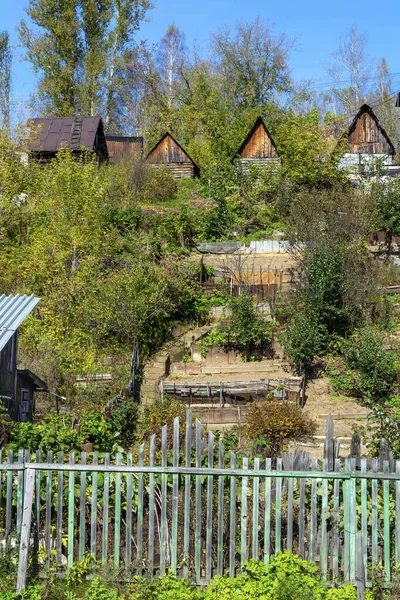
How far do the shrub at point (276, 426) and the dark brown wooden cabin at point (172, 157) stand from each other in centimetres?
2492

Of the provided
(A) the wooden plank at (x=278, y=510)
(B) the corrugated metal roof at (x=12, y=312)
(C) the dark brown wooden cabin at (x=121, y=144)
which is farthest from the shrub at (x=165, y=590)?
(C) the dark brown wooden cabin at (x=121, y=144)

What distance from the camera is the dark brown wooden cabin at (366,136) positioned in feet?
121

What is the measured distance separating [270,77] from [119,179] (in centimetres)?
1775

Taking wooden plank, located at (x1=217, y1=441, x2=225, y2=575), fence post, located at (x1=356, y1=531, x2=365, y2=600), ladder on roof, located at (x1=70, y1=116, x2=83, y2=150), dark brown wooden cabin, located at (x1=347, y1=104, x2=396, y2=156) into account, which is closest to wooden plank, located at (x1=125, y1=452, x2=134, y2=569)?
wooden plank, located at (x1=217, y1=441, x2=225, y2=575)

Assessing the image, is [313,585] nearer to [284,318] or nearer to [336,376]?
[336,376]

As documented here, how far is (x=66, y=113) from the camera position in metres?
44.7

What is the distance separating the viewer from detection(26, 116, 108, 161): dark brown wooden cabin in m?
35.9

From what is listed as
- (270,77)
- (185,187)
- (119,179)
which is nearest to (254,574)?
(119,179)

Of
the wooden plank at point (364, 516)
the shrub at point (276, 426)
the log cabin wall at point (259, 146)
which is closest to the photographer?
the wooden plank at point (364, 516)

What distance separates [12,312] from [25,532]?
433cm

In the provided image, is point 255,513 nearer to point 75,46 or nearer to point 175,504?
point 175,504

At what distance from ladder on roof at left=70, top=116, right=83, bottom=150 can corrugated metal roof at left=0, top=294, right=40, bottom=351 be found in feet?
89.3

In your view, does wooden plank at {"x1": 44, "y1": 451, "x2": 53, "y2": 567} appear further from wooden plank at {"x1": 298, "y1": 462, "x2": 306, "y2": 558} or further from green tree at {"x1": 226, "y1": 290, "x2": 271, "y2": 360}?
green tree at {"x1": 226, "y1": 290, "x2": 271, "y2": 360}

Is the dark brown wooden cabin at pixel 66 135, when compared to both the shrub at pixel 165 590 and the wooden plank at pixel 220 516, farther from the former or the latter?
the shrub at pixel 165 590
